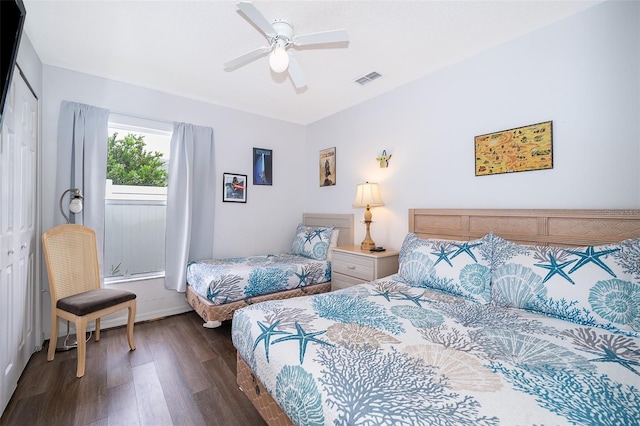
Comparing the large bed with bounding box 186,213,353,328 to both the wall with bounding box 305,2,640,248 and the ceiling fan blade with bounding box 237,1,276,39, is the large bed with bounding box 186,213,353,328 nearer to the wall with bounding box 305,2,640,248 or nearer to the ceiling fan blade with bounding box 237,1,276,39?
the wall with bounding box 305,2,640,248

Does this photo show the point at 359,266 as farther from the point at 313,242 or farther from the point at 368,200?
the point at 313,242

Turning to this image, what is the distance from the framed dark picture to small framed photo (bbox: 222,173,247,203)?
0.20m

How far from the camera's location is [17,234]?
1979mm

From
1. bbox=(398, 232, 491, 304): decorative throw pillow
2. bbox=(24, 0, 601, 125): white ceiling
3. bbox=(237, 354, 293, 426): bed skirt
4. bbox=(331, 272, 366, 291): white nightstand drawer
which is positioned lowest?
bbox=(237, 354, 293, 426): bed skirt

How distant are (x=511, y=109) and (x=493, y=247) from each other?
45.5 inches

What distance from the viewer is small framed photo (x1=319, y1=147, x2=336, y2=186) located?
12.8 feet

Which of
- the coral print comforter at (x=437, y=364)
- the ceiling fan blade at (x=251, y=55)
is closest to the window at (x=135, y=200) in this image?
the ceiling fan blade at (x=251, y=55)

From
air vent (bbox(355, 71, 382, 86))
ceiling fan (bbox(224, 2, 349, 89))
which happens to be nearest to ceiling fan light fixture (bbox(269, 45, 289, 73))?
ceiling fan (bbox(224, 2, 349, 89))

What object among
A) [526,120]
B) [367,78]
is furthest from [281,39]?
[526,120]

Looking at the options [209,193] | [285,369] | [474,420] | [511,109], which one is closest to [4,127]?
→ [209,193]

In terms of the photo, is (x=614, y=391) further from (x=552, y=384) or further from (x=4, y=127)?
(x=4, y=127)

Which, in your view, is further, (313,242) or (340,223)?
(340,223)

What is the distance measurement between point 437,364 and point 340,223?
269 cm

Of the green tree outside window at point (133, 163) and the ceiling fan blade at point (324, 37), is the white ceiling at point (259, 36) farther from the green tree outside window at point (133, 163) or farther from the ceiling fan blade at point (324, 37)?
the green tree outside window at point (133, 163)
